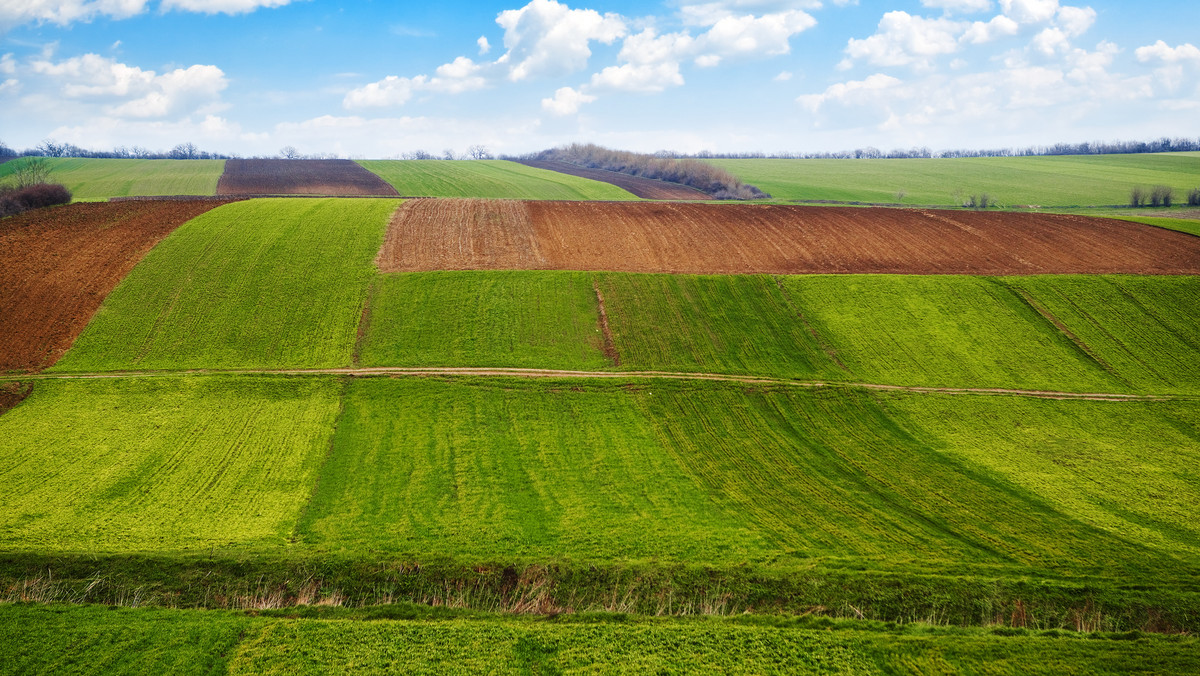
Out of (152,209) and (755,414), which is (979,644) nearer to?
(755,414)

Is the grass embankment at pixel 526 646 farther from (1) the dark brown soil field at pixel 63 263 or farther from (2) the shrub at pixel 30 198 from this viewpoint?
(2) the shrub at pixel 30 198

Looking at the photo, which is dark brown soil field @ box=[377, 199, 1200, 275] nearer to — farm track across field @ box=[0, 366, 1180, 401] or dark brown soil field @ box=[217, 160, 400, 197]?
farm track across field @ box=[0, 366, 1180, 401]

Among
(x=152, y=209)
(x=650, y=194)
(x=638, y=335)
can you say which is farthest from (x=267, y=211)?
(x=650, y=194)

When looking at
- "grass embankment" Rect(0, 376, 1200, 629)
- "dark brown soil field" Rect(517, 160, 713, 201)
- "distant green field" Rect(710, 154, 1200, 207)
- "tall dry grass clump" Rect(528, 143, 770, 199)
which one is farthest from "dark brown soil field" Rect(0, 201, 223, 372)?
"distant green field" Rect(710, 154, 1200, 207)

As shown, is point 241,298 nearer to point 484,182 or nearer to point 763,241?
point 763,241

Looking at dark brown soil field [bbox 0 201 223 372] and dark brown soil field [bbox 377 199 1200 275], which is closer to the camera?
dark brown soil field [bbox 0 201 223 372]
